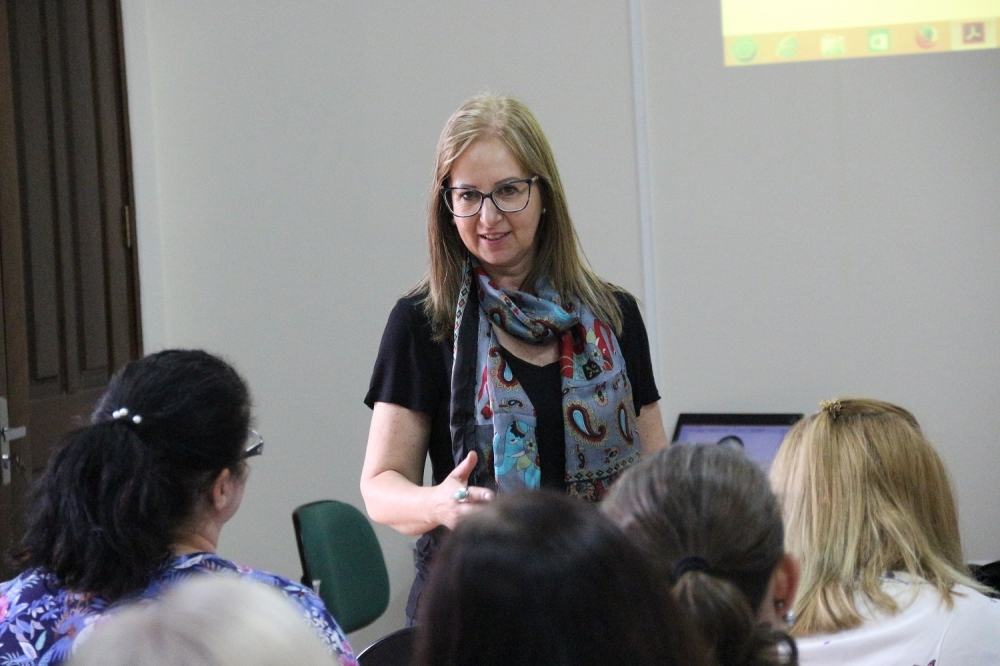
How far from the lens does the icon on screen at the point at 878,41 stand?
3.71 m

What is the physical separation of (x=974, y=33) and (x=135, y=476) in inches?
136

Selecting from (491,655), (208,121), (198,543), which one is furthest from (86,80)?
(491,655)

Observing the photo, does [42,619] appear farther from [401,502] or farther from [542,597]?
[542,597]

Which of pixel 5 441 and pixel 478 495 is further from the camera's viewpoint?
pixel 5 441

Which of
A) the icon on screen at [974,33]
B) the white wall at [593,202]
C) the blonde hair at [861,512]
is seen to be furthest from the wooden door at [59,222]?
the icon on screen at [974,33]

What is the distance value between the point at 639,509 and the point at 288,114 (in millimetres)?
3149

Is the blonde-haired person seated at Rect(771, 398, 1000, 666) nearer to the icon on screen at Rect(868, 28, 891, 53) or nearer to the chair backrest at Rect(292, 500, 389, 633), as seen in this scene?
the chair backrest at Rect(292, 500, 389, 633)

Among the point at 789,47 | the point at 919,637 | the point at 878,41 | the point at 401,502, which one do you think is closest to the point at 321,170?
the point at 789,47

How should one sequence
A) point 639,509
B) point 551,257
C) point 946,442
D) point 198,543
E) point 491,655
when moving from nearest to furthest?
point 491,655
point 639,509
point 198,543
point 551,257
point 946,442

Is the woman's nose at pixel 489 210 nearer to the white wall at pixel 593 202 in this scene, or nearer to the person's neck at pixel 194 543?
the person's neck at pixel 194 543

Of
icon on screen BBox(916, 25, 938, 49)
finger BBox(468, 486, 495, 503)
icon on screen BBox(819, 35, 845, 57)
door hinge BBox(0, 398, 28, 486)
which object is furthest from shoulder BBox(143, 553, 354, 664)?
icon on screen BBox(916, 25, 938, 49)

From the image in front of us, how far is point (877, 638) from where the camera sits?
1.36 m

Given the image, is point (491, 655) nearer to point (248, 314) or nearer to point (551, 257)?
point (551, 257)

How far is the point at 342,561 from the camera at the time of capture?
2930mm
